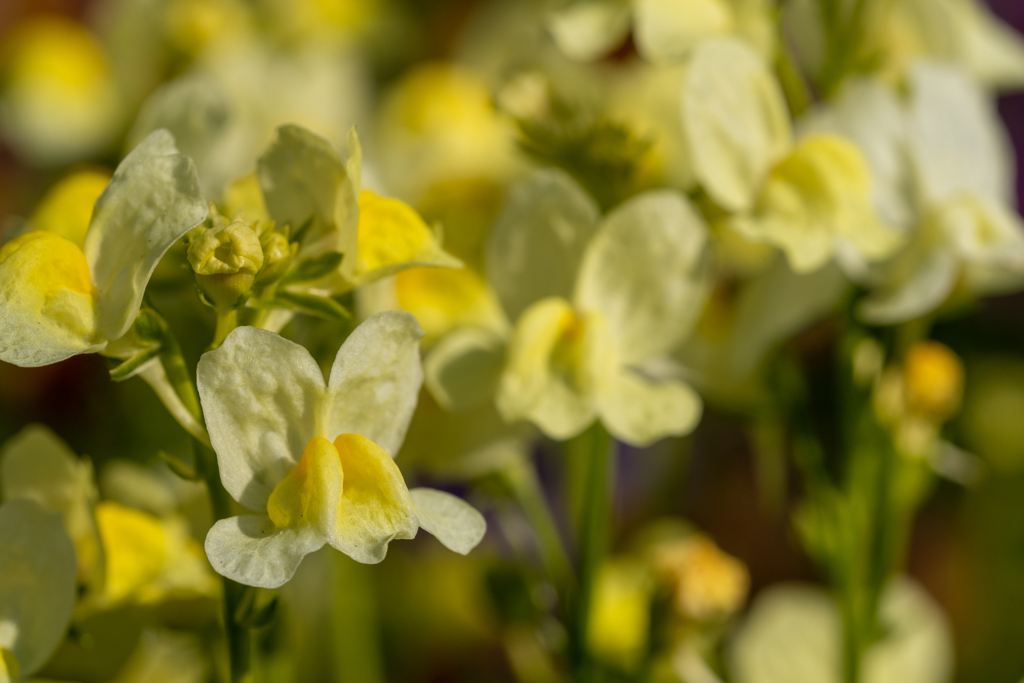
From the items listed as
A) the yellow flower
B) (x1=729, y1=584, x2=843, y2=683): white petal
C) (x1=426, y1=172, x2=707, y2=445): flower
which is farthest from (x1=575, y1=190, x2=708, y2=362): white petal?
the yellow flower

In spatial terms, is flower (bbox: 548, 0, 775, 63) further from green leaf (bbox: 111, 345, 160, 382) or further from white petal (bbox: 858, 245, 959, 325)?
green leaf (bbox: 111, 345, 160, 382)

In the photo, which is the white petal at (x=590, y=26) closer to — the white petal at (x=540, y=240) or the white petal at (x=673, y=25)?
the white petal at (x=673, y=25)

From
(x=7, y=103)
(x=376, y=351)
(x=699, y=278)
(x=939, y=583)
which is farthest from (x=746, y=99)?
(x=7, y=103)

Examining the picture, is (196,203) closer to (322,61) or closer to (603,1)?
(603,1)

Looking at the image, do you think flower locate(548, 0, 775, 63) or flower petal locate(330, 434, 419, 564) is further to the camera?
flower locate(548, 0, 775, 63)

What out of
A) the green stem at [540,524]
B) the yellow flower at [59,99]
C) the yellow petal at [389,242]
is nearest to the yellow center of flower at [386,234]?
the yellow petal at [389,242]
